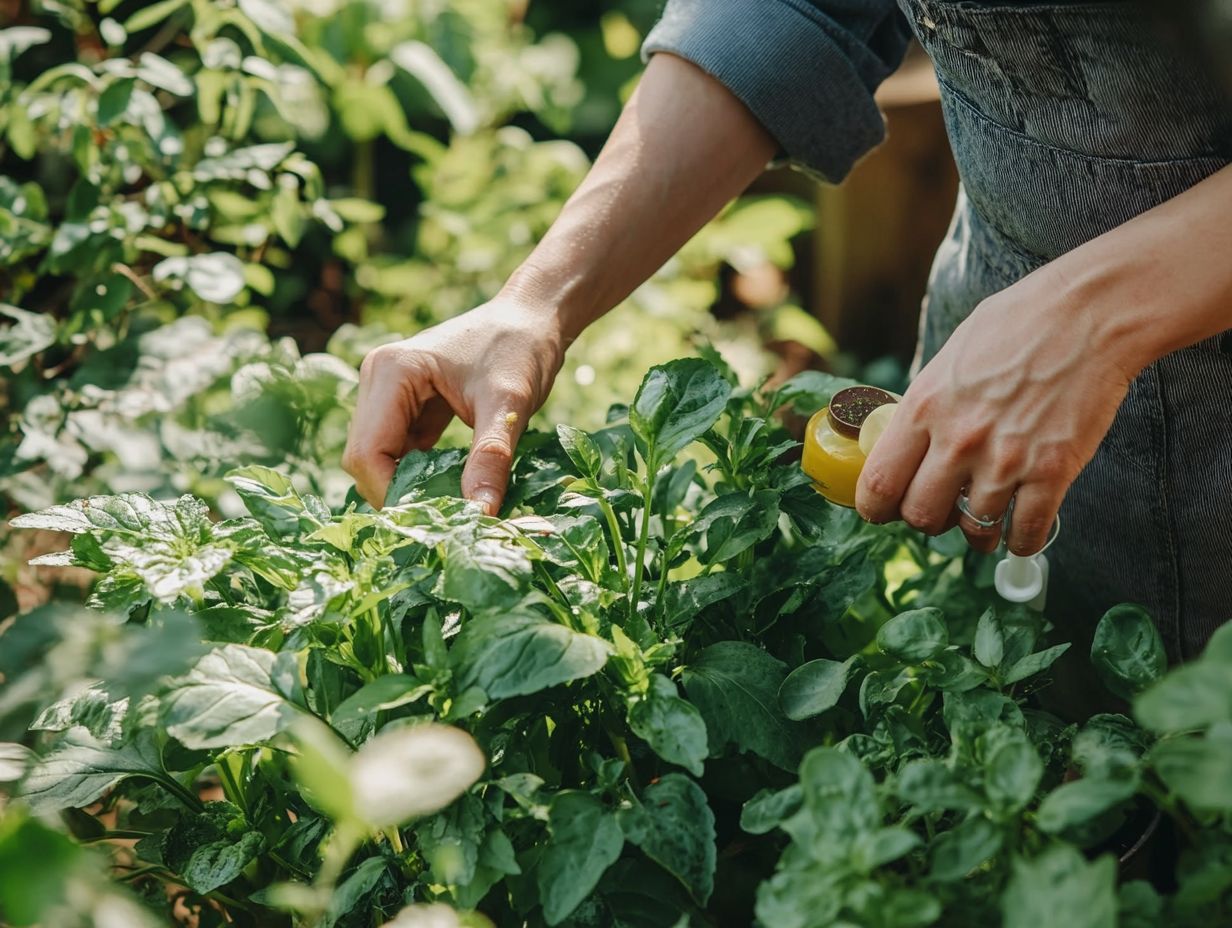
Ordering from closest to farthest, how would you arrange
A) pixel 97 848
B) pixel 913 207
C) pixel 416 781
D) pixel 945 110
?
pixel 416 781 < pixel 97 848 < pixel 945 110 < pixel 913 207

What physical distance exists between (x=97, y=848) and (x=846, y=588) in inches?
23.9

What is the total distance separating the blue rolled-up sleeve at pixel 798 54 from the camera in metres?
1.17

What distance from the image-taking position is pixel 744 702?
30.2 inches

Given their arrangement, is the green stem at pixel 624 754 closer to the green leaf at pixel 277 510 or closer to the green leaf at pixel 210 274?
the green leaf at pixel 277 510

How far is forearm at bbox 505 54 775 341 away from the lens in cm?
115

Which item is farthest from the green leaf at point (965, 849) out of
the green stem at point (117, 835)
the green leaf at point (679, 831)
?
the green stem at point (117, 835)

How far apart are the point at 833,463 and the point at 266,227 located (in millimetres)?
968

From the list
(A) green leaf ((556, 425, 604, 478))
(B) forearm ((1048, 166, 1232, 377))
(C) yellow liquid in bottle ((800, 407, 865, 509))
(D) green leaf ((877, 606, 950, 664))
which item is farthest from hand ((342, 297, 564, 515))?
(B) forearm ((1048, 166, 1232, 377))

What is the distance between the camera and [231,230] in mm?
1536

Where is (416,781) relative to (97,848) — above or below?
above

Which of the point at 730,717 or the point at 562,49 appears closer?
the point at 730,717

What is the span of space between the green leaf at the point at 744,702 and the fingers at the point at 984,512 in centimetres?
20

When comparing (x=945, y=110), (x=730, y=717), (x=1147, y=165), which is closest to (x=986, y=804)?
(x=730, y=717)

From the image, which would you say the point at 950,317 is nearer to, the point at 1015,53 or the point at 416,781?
the point at 1015,53
